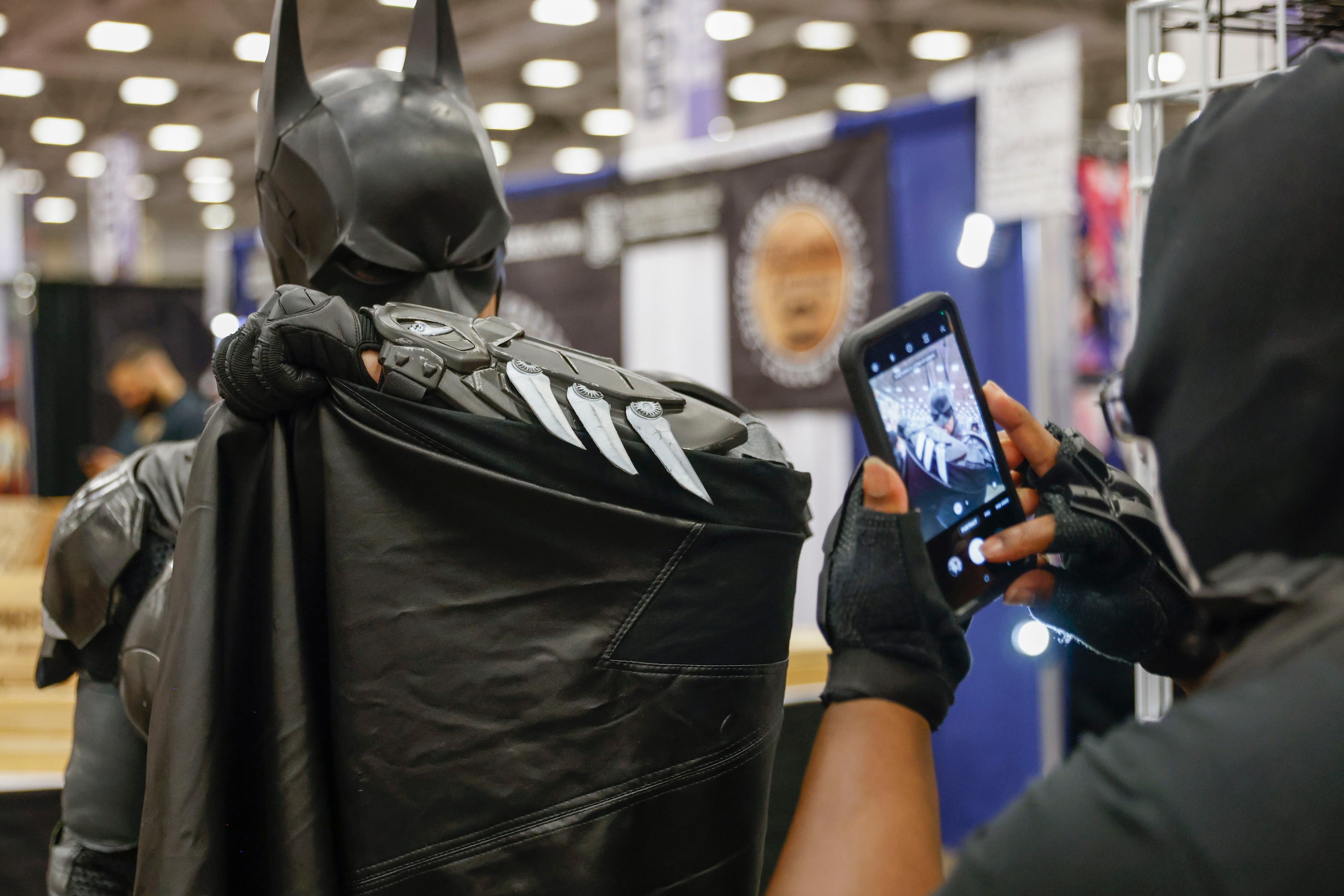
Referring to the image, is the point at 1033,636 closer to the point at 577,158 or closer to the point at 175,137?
the point at 577,158

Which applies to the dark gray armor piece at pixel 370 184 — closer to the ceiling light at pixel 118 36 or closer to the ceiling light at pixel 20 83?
the ceiling light at pixel 118 36

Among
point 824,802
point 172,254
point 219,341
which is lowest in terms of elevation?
point 172,254

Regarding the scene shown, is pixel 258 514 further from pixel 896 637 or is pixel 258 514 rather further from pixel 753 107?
pixel 753 107

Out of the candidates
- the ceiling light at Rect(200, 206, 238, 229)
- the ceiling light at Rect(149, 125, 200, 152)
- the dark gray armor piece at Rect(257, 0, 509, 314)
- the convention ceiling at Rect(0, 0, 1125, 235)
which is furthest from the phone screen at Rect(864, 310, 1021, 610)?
the ceiling light at Rect(200, 206, 238, 229)

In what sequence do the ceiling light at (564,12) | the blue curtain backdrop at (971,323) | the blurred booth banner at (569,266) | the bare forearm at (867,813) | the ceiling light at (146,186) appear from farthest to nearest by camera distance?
the ceiling light at (146,186), the ceiling light at (564,12), the blurred booth banner at (569,266), the blue curtain backdrop at (971,323), the bare forearm at (867,813)

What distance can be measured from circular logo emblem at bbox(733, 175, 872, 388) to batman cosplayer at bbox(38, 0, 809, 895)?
2590mm

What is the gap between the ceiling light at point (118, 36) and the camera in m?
10.2

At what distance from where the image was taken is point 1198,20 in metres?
1.22

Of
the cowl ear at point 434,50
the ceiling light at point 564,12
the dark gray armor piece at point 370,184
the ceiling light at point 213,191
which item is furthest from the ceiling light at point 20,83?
the dark gray armor piece at point 370,184

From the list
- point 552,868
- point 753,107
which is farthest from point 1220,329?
point 753,107

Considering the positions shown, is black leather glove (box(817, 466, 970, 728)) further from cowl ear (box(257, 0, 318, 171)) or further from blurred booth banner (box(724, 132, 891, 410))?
blurred booth banner (box(724, 132, 891, 410))

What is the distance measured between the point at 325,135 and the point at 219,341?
393 millimetres

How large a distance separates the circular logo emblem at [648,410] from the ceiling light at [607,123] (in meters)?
12.7

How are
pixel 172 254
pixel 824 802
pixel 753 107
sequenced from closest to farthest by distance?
pixel 824 802 → pixel 753 107 → pixel 172 254
